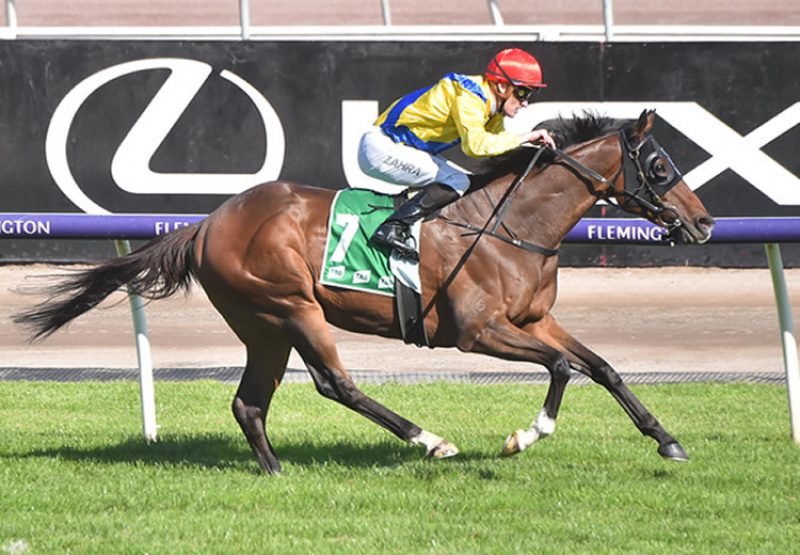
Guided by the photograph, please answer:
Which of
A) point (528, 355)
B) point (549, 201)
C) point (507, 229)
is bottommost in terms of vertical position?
point (528, 355)

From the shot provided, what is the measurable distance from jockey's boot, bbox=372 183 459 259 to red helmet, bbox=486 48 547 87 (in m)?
0.60

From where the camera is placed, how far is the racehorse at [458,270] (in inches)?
255

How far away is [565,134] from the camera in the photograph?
6.86 m

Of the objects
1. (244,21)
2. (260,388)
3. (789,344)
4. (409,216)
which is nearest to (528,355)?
(409,216)

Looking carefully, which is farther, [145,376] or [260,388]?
[145,376]

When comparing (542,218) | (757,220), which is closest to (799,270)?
(757,220)

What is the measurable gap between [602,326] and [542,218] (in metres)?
4.80

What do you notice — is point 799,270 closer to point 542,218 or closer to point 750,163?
point 750,163

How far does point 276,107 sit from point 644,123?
570 centimetres

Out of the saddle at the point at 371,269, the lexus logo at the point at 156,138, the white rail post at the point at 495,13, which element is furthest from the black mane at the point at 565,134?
the white rail post at the point at 495,13

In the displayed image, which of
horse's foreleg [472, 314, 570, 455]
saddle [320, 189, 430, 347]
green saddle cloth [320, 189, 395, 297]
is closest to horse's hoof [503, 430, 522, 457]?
horse's foreleg [472, 314, 570, 455]

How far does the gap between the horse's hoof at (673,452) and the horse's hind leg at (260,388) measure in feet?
6.11

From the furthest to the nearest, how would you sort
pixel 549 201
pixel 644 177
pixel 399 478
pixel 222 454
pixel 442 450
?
pixel 222 454
pixel 549 201
pixel 644 177
pixel 442 450
pixel 399 478

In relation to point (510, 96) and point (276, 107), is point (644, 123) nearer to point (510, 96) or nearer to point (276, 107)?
point (510, 96)
